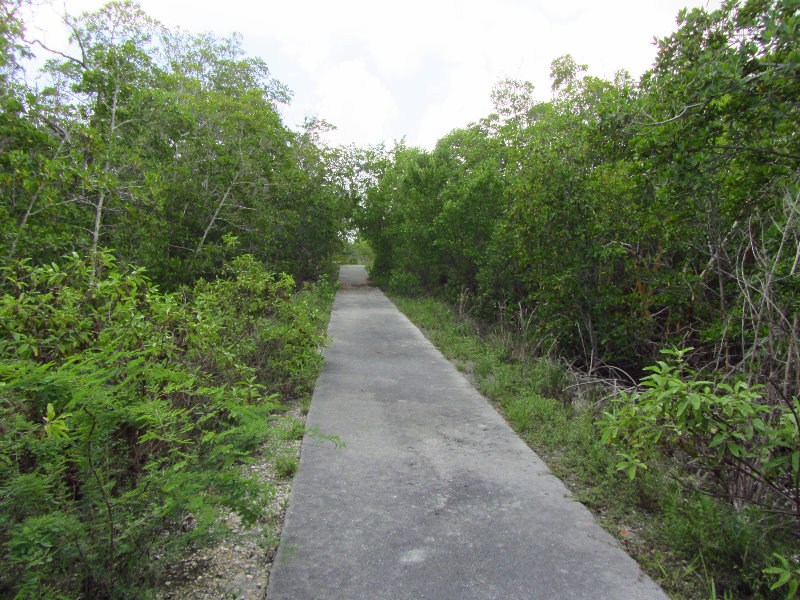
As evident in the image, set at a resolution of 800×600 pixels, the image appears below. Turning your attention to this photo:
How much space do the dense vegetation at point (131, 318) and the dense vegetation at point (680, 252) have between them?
230cm

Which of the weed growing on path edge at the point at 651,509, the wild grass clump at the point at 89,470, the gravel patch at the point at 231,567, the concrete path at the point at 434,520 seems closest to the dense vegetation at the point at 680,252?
the weed growing on path edge at the point at 651,509

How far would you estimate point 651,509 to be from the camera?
9.75ft

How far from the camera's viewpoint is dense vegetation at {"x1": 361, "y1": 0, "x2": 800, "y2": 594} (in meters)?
2.52

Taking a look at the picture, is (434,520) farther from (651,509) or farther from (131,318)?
(131,318)

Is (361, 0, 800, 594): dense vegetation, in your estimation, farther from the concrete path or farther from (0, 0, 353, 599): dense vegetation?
(0, 0, 353, 599): dense vegetation

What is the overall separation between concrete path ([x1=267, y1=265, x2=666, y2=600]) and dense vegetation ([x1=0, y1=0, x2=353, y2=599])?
0.48 metres

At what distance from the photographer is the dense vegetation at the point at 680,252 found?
252cm

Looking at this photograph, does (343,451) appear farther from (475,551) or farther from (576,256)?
(576,256)

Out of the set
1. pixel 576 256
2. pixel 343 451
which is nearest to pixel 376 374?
pixel 343 451

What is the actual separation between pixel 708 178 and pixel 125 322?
4.30 meters

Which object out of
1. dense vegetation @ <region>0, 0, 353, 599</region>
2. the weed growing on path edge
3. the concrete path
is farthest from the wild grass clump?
the weed growing on path edge

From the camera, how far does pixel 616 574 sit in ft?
7.84

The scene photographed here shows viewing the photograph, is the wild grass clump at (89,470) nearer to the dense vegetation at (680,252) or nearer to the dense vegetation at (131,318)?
the dense vegetation at (131,318)

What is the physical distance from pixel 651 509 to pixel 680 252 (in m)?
4.07
